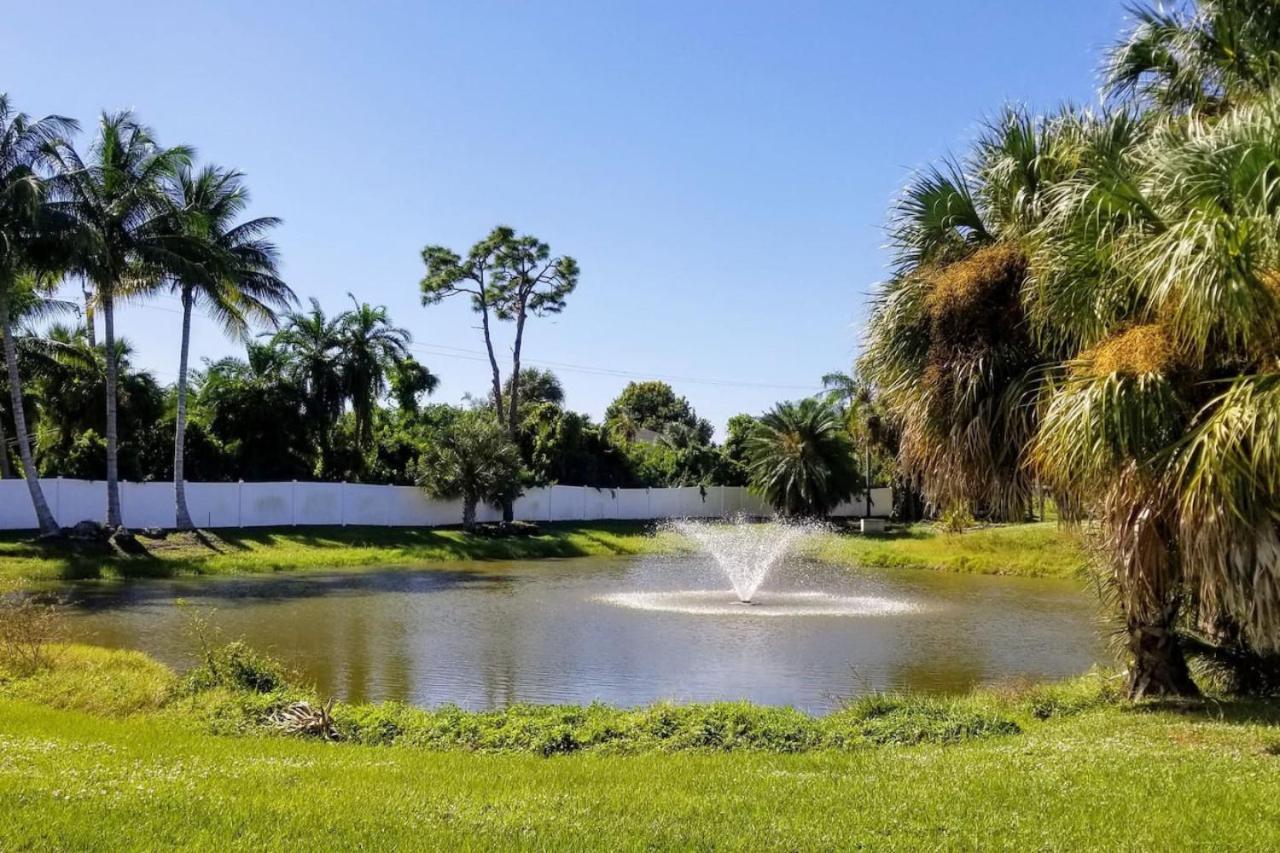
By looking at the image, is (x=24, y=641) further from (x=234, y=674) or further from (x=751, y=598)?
(x=751, y=598)

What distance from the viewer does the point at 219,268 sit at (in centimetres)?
3341

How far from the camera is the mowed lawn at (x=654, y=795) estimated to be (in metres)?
5.60

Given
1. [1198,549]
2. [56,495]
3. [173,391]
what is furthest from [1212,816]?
[173,391]

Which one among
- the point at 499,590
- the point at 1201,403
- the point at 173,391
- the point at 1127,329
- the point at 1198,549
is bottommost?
the point at 499,590

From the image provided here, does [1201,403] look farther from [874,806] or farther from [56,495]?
[56,495]

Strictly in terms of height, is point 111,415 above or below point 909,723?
above

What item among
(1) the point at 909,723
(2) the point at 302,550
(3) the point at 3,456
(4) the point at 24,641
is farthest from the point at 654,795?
(3) the point at 3,456

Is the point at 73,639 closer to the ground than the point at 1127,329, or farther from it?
closer to the ground

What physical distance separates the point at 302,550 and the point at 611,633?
60.7 ft

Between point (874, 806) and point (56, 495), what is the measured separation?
32221 millimetres

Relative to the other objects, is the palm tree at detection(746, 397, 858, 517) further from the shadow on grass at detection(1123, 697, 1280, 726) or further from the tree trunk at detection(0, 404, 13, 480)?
the shadow on grass at detection(1123, 697, 1280, 726)

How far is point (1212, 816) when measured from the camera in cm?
597

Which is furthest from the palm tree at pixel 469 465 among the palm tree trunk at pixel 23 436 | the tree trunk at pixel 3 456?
the palm tree trunk at pixel 23 436

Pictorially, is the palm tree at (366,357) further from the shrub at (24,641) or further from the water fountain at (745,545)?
the shrub at (24,641)
